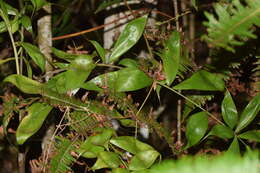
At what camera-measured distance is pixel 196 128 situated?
81 cm

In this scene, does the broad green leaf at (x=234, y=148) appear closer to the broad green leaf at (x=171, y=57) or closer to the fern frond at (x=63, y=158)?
the broad green leaf at (x=171, y=57)

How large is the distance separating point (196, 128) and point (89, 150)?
0.82 feet

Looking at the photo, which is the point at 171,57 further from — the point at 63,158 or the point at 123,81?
the point at 63,158

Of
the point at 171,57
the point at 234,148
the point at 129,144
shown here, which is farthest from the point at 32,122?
the point at 234,148

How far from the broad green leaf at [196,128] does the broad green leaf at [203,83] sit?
3.7 inches

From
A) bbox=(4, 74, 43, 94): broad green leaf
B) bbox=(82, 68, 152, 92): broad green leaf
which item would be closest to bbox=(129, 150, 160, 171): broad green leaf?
bbox=(82, 68, 152, 92): broad green leaf

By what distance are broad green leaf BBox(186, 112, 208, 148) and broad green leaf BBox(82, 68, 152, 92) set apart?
140 millimetres

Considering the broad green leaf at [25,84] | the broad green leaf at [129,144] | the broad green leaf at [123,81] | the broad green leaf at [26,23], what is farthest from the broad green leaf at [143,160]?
the broad green leaf at [26,23]

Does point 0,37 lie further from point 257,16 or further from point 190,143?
point 257,16

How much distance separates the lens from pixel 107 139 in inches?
28.9

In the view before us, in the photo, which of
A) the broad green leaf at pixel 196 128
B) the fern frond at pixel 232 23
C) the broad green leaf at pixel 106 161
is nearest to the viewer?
the fern frond at pixel 232 23

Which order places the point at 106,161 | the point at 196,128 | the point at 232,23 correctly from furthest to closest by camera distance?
1. the point at 196,128
2. the point at 106,161
3. the point at 232,23

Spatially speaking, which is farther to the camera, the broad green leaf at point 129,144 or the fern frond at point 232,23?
the broad green leaf at point 129,144

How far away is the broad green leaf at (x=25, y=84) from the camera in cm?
73
